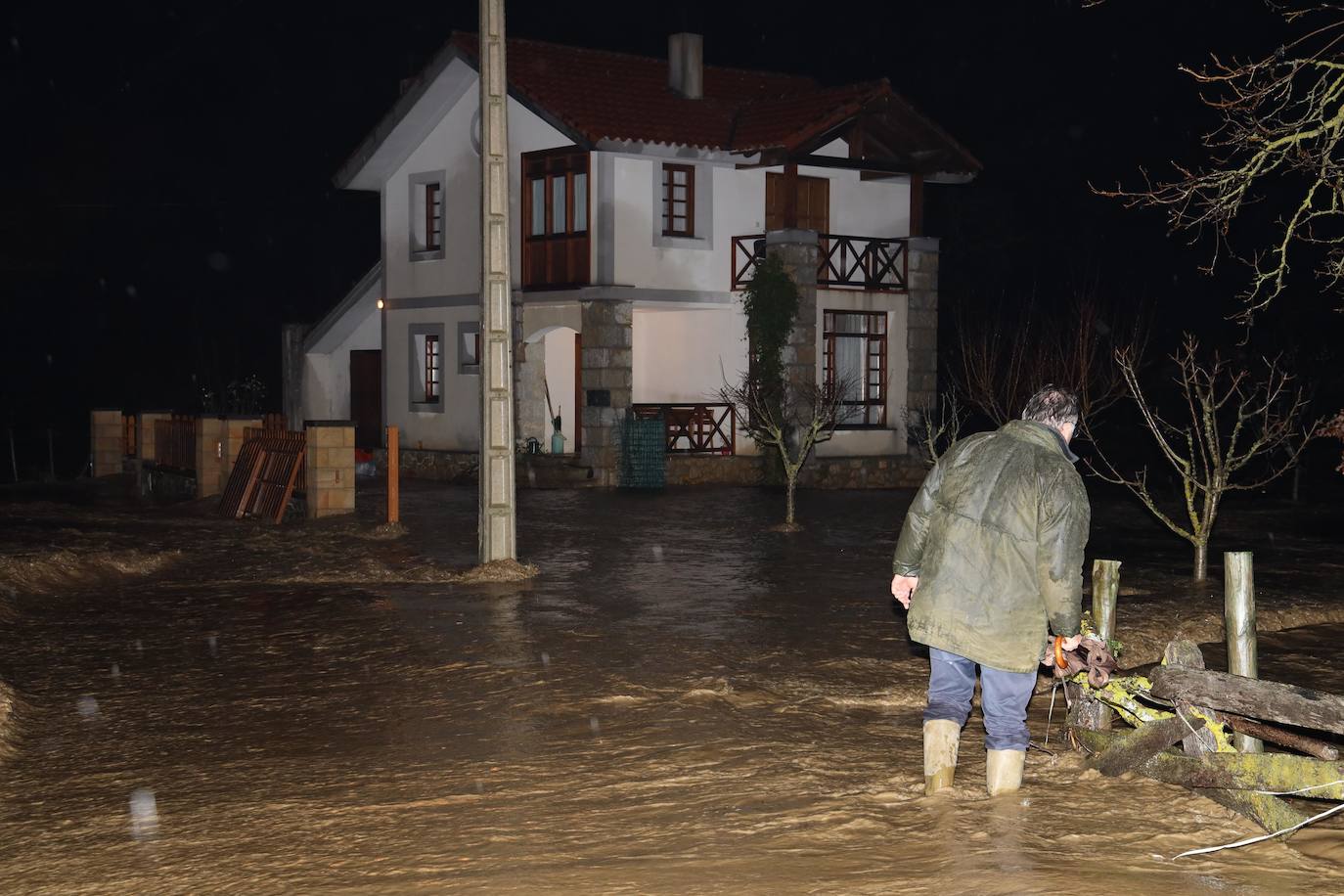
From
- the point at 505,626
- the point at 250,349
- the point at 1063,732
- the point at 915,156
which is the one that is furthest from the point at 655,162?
the point at 250,349

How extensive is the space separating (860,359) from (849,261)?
1781mm

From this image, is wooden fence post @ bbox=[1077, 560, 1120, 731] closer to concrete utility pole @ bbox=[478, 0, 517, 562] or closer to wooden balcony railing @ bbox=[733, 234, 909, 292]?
concrete utility pole @ bbox=[478, 0, 517, 562]

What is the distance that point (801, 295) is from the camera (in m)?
25.4

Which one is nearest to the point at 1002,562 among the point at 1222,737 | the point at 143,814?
the point at 1222,737

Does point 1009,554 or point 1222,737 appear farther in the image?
point 1222,737

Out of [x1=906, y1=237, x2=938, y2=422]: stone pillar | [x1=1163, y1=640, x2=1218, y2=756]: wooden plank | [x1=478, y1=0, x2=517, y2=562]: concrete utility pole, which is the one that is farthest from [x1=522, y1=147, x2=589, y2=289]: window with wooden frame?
[x1=1163, y1=640, x2=1218, y2=756]: wooden plank

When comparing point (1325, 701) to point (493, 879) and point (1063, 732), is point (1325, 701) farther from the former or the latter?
point (493, 879)

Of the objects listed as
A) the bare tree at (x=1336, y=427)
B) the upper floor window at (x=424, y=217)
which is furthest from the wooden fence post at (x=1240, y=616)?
the upper floor window at (x=424, y=217)

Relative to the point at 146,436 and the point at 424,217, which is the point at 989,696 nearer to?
the point at 146,436

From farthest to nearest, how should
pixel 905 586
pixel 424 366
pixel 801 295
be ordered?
pixel 424 366 → pixel 801 295 → pixel 905 586

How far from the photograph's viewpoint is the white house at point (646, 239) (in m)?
25.4

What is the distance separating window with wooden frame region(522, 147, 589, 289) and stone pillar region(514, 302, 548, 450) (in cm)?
127

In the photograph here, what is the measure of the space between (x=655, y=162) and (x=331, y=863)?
21.0m

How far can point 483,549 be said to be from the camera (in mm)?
13734
